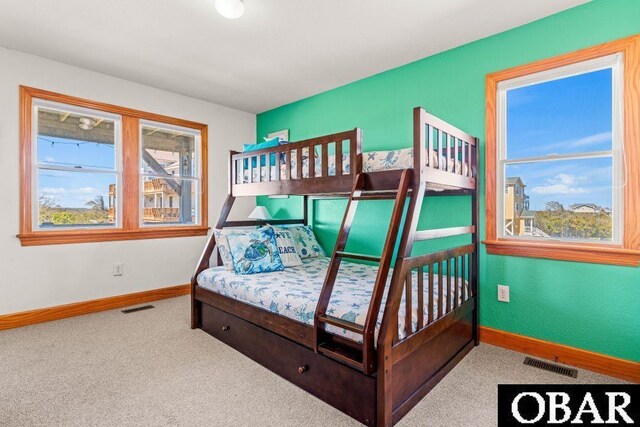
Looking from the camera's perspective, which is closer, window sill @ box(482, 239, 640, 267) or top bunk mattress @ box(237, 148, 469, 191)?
window sill @ box(482, 239, 640, 267)

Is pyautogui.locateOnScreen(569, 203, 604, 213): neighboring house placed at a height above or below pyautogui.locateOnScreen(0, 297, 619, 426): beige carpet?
above

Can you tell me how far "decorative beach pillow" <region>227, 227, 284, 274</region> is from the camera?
9.21 ft

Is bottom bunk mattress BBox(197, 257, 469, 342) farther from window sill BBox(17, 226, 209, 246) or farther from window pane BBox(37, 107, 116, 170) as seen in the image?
window pane BBox(37, 107, 116, 170)

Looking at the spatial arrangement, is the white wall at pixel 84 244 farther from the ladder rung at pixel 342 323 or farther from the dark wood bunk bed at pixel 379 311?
the ladder rung at pixel 342 323

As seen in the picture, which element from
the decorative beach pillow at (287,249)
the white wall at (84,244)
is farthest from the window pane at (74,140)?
the decorative beach pillow at (287,249)

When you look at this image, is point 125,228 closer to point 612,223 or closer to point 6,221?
point 6,221

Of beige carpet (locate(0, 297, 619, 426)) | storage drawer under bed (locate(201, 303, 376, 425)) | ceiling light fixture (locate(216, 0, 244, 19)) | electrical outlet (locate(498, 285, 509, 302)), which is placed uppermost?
ceiling light fixture (locate(216, 0, 244, 19))

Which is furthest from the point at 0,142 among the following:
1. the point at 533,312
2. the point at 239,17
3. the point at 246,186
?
the point at 533,312

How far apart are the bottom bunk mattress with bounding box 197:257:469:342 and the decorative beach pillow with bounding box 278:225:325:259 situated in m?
0.34

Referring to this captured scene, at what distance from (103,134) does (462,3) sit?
11.7 feet

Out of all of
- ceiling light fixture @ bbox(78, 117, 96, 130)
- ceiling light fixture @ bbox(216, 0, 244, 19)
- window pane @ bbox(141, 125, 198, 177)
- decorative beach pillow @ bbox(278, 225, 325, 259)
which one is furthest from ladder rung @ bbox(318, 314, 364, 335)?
ceiling light fixture @ bbox(78, 117, 96, 130)

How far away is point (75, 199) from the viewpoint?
10.9 feet

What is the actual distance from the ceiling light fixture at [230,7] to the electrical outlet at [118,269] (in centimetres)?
277

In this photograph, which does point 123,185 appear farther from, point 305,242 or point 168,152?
point 305,242
